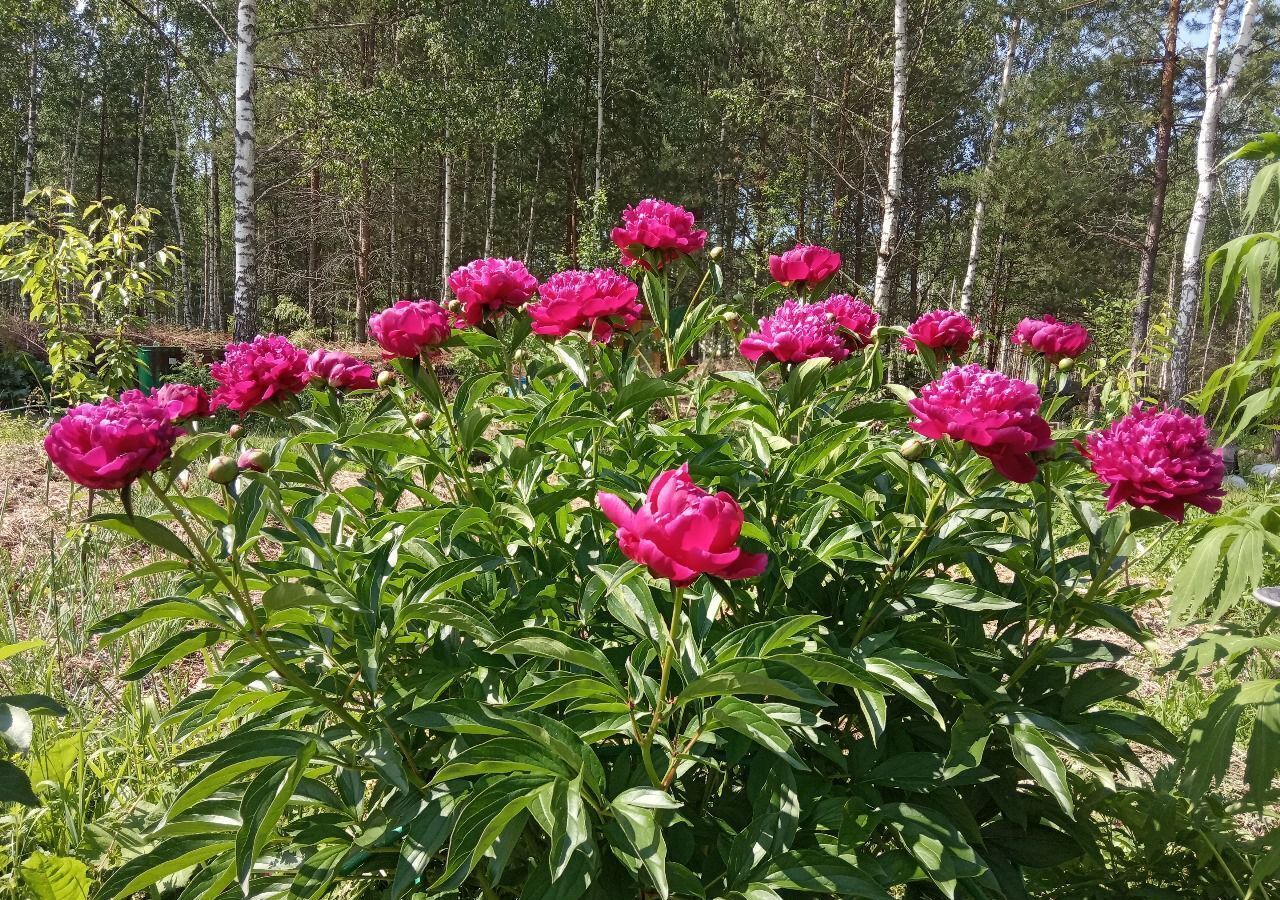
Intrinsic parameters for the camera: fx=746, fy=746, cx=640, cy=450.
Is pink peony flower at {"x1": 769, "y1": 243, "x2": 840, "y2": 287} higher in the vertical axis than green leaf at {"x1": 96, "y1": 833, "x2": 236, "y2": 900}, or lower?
higher

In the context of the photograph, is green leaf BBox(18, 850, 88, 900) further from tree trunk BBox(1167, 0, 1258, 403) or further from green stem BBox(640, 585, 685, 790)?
tree trunk BBox(1167, 0, 1258, 403)

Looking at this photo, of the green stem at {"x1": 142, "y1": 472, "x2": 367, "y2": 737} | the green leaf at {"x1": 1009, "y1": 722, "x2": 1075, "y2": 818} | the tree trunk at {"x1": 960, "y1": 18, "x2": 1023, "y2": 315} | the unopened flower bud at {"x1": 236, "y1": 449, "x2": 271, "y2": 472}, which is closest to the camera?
the green stem at {"x1": 142, "y1": 472, "x2": 367, "y2": 737}

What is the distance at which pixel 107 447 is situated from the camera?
833 mm

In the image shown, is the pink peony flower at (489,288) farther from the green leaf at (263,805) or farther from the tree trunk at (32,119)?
the tree trunk at (32,119)

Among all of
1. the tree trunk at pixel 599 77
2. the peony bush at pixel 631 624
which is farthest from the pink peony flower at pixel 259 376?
the tree trunk at pixel 599 77

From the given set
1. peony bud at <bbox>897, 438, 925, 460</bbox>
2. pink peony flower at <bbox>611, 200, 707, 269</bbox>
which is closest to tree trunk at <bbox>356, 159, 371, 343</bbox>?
pink peony flower at <bbox>611, 200, 707, 269</bbox>

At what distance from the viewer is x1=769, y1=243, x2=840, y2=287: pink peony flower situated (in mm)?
1683

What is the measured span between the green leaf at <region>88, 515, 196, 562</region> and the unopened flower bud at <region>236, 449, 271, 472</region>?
0.75 ft

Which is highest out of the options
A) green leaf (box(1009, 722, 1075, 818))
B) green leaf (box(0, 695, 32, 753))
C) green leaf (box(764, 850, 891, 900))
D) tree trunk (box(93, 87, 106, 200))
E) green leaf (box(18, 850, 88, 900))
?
tree trunk (box(93, 87, 106, 200))

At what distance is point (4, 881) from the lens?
1483 millimetres

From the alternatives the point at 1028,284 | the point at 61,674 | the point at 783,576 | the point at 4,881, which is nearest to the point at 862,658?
the point at 783,576

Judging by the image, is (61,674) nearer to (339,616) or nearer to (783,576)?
(339,616)

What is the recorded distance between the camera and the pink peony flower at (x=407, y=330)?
1.25 metres

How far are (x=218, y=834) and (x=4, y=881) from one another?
82 cm
